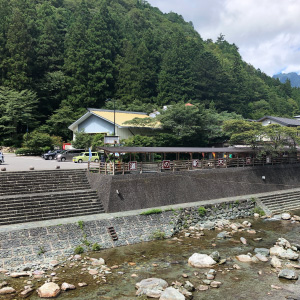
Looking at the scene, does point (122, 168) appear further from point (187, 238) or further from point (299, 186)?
point (299, 186)

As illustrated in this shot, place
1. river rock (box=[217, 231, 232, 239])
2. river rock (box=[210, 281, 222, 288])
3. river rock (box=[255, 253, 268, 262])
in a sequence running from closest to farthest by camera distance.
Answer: river rock (box=[210, 281, 222, 288]), river rock (box=[255, 253, 268, 262]), river rock (box=[217, 231, 232, 239])

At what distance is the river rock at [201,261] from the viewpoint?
1387 centimetres

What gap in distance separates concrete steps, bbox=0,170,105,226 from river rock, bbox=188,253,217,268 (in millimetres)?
7284

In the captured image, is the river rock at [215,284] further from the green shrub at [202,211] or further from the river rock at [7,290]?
the green shrub at [202,211]

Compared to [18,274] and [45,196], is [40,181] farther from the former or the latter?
[18,274]

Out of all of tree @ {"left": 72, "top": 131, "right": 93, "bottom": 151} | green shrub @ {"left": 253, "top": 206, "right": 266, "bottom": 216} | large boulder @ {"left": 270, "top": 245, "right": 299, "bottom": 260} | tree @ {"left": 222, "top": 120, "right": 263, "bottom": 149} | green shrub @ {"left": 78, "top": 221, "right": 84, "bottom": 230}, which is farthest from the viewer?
tree @ {"left": 72, "top": 131, "right": 93, "bottom": 151}

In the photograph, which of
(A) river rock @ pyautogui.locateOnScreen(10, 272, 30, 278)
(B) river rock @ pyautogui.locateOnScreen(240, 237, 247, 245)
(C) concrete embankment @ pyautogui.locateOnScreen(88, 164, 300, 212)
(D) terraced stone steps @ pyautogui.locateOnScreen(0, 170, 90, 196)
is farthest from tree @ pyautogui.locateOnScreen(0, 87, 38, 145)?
(B) river rock @ pyautogui.locateOnScreen(240, 237, 247, 245)

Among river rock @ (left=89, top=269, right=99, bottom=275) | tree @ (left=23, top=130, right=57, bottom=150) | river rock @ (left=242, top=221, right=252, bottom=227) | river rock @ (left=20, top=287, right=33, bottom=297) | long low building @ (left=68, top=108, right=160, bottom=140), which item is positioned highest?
long low building @ (left=68, top=108, right=160, bottom=140)

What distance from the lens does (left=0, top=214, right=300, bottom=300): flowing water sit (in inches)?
450

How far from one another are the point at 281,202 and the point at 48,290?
2261cm

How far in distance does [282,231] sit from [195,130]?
2253 cm

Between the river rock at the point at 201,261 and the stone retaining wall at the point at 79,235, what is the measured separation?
145 inches

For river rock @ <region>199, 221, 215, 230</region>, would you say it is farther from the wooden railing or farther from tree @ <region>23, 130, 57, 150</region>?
tree @ <region>23, 130, 57, 150</region>

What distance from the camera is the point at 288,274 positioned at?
12797mm
